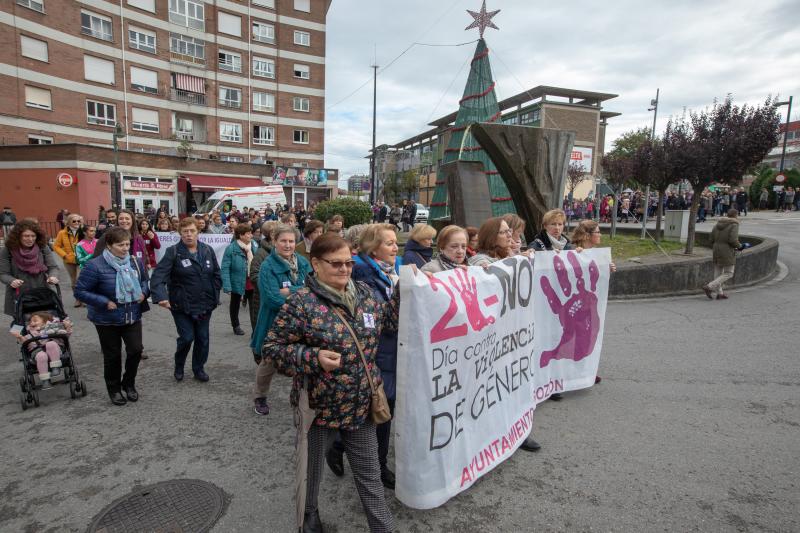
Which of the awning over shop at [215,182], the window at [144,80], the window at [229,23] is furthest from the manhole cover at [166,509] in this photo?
the window at [229,23]

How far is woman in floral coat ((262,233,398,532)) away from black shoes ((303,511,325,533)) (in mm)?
51

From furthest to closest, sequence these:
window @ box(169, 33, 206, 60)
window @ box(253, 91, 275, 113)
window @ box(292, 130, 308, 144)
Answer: window @ box(292, 130, 308, 144) → window @ box(253, 91, 275, 113) → window @ box(169, 33, 206, 60)

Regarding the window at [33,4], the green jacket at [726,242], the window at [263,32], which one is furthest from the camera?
the window at [263,32]

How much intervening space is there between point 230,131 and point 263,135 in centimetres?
287

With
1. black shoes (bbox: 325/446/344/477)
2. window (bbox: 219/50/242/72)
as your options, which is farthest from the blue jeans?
window (bbox: 219/50/242/72)

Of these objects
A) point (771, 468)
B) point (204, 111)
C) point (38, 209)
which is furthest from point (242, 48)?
point (771, 468)

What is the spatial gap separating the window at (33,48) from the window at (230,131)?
41.5ft

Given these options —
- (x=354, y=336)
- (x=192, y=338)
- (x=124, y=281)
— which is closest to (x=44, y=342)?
(x=124, y=281)

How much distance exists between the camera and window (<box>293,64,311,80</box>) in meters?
43.2

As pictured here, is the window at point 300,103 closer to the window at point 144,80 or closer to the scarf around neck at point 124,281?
the window at point 144,80

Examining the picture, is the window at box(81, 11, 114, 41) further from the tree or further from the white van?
the tree

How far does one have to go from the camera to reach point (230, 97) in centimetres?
4091

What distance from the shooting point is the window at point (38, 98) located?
30109mm

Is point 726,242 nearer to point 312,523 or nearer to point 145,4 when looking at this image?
point 312,523
